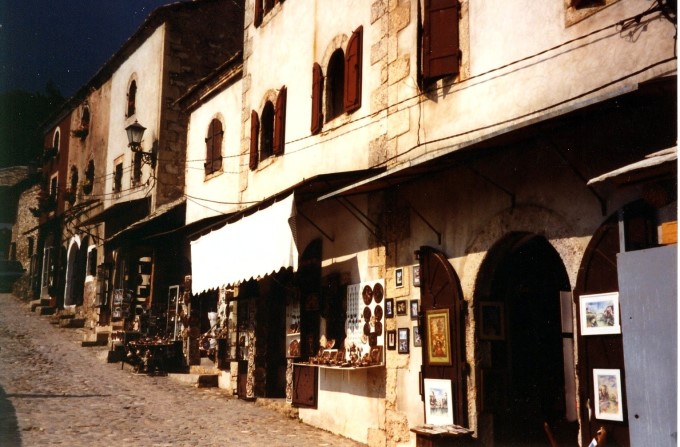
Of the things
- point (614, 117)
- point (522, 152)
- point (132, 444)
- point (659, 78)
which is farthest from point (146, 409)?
point (659, 78)

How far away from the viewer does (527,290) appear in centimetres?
830

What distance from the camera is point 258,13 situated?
14.1 metres

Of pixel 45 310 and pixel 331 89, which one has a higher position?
pixel 331 89

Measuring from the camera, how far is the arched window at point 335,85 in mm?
11133

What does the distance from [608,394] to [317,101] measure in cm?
663

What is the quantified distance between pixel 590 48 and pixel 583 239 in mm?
1724

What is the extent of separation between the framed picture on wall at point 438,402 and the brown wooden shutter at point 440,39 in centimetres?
347

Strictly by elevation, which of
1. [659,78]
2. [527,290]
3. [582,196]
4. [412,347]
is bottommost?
[412,347]

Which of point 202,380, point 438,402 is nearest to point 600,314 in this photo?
point 438,402

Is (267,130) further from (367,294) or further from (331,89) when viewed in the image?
(367,294)

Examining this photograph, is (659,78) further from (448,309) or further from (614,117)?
(448,309)

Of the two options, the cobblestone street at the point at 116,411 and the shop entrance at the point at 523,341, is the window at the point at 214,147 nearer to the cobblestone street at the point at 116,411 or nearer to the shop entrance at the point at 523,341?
the cobblestone street at the point at 116,411

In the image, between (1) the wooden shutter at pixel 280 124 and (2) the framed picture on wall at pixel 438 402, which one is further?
(1) the wooden shutter at pixel 280 124

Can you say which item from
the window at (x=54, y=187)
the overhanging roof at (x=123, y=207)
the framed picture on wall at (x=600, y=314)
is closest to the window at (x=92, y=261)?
the overhanging roof at (x=123, y=207)
